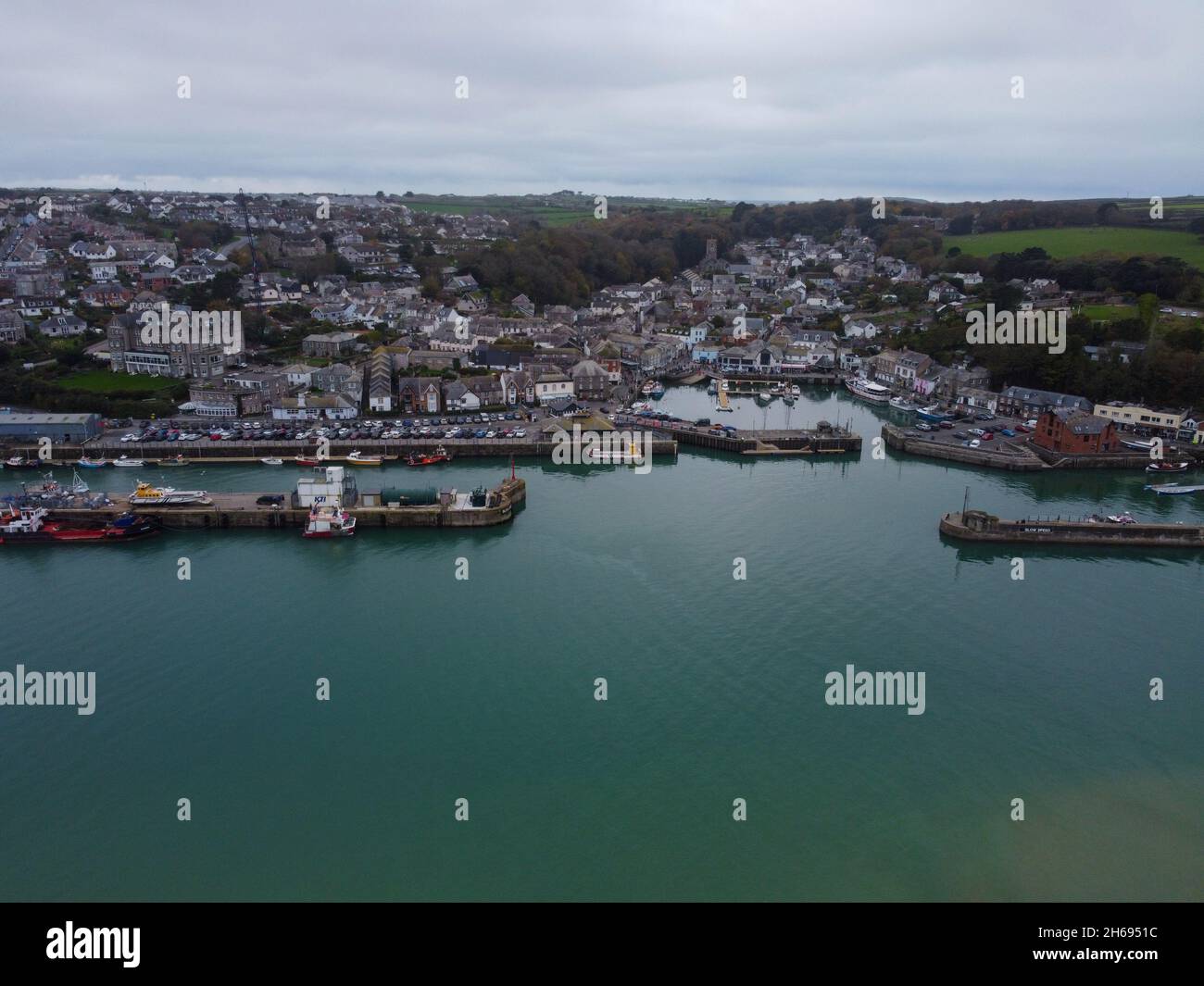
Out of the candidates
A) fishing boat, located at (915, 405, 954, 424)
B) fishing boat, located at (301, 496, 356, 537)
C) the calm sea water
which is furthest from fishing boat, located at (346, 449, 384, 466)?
fishing boat, located at (915, 405, 954, 424)

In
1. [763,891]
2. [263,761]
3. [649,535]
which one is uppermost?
[649,535]

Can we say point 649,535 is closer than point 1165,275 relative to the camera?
Yes

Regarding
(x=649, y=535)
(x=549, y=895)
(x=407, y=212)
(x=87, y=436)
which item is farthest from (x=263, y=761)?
(x=407, y=212)

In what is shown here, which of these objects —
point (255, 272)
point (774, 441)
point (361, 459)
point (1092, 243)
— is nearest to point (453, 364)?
point (361, 459)

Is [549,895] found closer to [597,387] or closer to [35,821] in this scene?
[35,821]

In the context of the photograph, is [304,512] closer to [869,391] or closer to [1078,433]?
[1078,433]

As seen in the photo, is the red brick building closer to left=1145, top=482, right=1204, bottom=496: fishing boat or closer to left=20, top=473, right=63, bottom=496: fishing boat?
left=1145, top=482, right=1204, bottom=496: fishing boat
